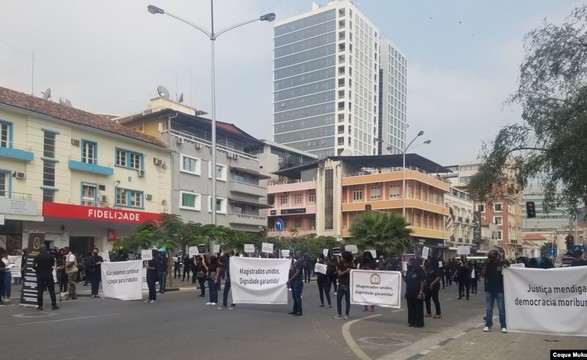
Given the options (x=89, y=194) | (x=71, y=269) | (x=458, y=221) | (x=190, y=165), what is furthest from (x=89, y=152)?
(x=458, y=221)

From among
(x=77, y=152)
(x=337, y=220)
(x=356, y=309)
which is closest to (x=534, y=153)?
(x=356, y=309)

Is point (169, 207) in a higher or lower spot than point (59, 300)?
higher

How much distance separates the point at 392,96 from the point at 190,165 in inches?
4184

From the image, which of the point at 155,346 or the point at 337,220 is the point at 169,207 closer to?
the point at 337,220

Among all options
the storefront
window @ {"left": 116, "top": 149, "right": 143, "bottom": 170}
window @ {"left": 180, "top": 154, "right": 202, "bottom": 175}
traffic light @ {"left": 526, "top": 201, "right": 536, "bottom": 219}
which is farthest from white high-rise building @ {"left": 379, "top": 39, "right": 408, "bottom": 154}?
traffic light @ {"left": 526, "top": 201, "right": 536, "bottom": 219}

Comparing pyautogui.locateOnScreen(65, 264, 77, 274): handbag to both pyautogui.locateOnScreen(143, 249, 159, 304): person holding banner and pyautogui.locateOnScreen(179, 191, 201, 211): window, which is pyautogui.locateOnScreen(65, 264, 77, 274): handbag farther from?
pyautogui.locateOnScreen(179, 191, 201, 211): window

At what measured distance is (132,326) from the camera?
12852 millimetres

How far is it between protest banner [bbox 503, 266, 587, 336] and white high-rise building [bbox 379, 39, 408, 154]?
13192 centimetres

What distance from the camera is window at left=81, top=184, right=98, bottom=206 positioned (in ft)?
133

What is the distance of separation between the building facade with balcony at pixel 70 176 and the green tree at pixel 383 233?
16312 mm

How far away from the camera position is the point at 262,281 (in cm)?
1638

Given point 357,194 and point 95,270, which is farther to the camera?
point 357,194

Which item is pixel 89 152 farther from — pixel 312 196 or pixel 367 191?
pixel 367 191

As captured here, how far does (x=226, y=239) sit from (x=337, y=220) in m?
41.7
